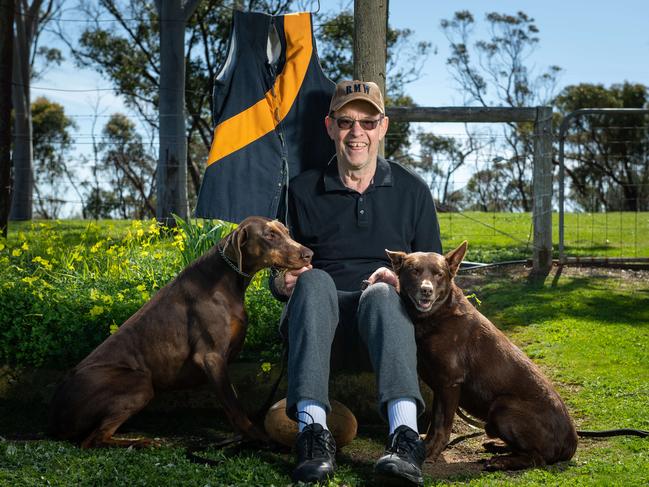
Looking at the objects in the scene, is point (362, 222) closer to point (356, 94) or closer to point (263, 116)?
point (356, 94)

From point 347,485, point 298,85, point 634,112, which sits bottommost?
point 347,485

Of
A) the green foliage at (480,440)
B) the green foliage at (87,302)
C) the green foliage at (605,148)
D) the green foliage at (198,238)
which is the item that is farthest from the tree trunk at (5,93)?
the green foliage at (605,148)

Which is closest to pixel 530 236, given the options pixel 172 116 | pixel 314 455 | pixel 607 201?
pixel 172 116

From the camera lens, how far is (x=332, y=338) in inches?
148

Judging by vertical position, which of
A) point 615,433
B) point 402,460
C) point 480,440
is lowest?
point 480,440

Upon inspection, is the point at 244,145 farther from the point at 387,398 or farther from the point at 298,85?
the point at 387,398

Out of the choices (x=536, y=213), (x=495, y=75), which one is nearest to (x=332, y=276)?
(x=536, y=213)

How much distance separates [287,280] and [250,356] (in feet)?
3.69

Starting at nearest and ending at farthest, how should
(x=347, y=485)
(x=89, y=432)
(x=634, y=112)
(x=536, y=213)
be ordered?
(x=347, y=485)
(x=89, y=432)
(x=536, y=213)
(x=634, y=112)

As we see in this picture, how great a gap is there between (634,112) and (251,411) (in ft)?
25.0

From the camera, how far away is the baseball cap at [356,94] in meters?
A: 4.21

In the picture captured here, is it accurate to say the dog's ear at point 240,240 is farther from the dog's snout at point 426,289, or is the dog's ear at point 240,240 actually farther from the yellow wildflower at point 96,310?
the yellow wildflower at point 96,310

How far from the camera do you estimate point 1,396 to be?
201 inches

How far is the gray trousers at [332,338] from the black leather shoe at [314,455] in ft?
0.47
